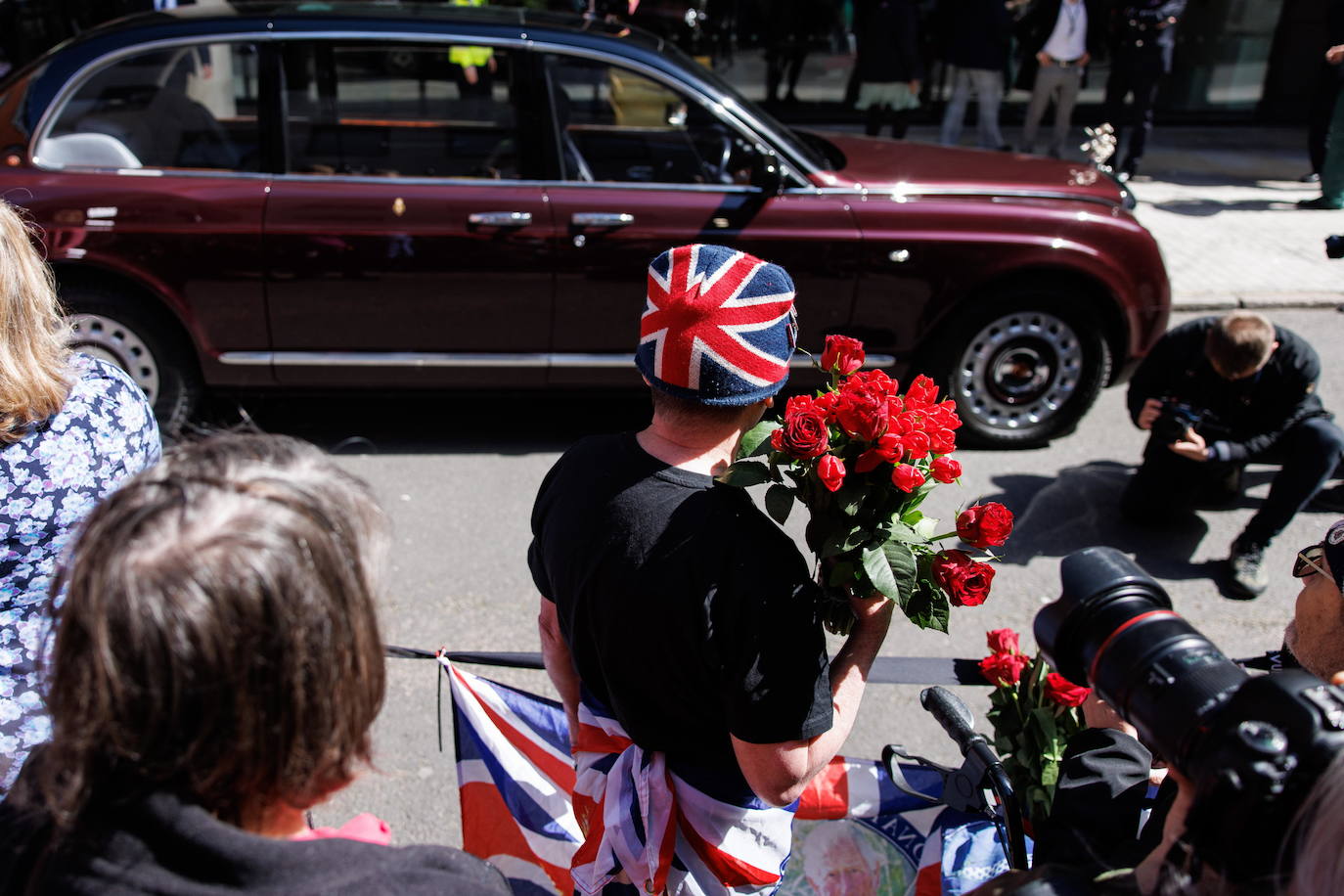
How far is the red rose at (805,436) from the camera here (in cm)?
175

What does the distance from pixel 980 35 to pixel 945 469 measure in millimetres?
9271

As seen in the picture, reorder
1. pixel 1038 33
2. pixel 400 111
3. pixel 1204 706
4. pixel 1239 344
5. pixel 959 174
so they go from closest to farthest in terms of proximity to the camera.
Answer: pixel 1204 706 → pixel 1239 344 → pixel 959 174 → pixel 400 111 → pixel 1038 33

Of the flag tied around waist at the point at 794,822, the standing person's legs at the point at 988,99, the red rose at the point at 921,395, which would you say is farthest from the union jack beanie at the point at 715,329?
the standing person's legs at the point at 988,99

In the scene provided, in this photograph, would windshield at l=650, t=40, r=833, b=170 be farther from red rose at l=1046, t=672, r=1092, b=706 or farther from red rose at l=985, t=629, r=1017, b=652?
red rose at l=1046, t=672, r=1092, b=706

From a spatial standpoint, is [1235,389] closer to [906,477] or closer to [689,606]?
[906,477]

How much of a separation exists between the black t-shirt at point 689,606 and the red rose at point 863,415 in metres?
0.20

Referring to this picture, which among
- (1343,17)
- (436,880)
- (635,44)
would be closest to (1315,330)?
(1343,17)

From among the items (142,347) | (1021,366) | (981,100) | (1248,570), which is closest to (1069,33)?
(981,100)

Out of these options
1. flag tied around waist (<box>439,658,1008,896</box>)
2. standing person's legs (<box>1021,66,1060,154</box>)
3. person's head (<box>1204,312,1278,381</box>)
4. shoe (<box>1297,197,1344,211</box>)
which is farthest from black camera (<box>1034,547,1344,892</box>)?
standing person's legs (<box>1021,66,1060,154</box>)

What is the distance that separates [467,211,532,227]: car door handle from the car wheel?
6.52 feet

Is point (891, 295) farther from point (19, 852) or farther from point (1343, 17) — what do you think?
point (1343, 17)

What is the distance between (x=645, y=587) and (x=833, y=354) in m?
0.52

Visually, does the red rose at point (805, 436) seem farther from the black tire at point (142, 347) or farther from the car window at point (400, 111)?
the black tire at point (142, 347)

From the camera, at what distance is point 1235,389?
4695mm
